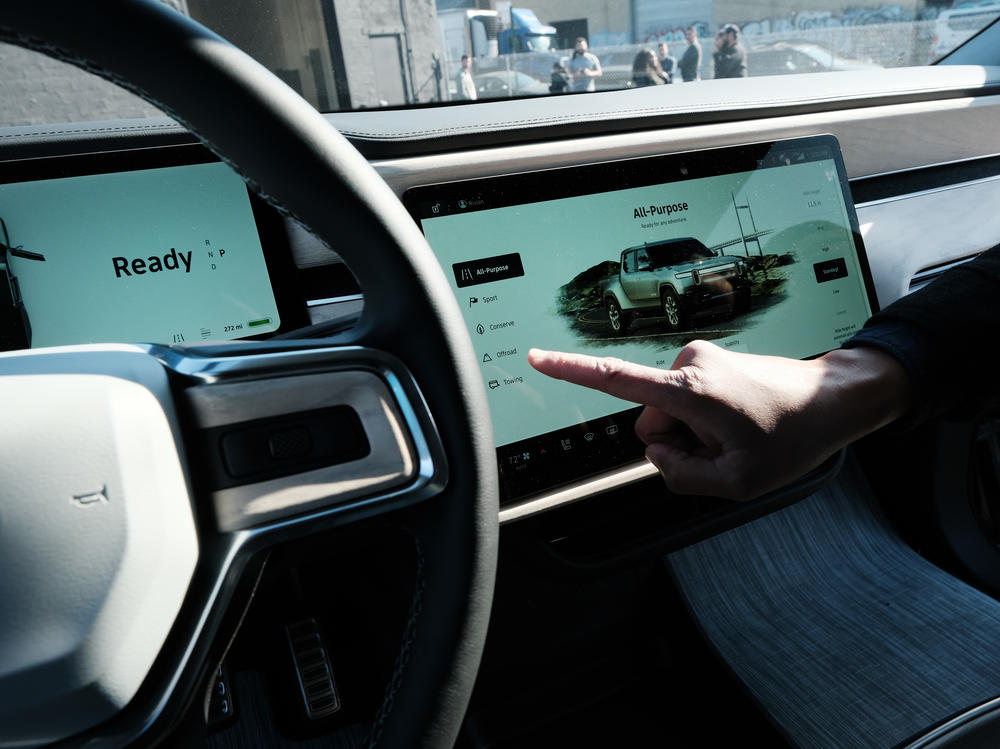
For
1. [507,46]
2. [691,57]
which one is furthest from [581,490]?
[691,57]

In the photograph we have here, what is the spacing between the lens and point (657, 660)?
1.14 metres

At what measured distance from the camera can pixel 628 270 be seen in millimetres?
865

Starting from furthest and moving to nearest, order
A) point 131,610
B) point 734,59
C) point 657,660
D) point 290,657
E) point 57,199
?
point 734,59 < point 657,660 < point 290,657 < point 57,199 < point 131,610

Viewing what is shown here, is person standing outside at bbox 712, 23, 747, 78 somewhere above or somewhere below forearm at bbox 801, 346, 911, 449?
above

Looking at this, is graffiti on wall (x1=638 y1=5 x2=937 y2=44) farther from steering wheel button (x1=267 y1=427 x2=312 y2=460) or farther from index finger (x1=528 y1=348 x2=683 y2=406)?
steering wheel button (x1=267 y1=427 x2=312 y2=460)

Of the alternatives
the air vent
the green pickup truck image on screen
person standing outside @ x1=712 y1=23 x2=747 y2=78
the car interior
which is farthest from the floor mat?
person standing outside @ x1=712 y1=23 x2=747 y2=78

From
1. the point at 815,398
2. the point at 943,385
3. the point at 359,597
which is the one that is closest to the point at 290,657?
the point at 359,597

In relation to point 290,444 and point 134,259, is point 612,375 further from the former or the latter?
point 134,259

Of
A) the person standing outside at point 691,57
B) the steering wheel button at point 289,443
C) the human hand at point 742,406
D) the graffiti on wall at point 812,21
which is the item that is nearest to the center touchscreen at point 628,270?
the human hand at point 742,406

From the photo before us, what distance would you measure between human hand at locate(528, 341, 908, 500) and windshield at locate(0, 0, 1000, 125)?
1.19 feet

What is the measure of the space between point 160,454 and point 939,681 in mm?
925

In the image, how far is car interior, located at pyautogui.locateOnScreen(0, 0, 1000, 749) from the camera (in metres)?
0.39

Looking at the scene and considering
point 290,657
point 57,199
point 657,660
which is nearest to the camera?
point 57,199

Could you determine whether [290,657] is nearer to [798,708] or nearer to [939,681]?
[798,708]
